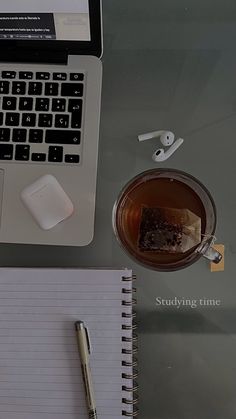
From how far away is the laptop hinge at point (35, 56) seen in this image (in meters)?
0.68

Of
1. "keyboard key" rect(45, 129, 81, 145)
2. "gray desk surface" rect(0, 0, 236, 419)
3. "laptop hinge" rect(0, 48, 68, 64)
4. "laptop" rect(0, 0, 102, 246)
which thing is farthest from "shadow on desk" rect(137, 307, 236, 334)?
"laptop hinge" rect(0, 48, 68, 64)

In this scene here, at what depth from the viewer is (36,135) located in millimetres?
675

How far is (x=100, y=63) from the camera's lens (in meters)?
0.70

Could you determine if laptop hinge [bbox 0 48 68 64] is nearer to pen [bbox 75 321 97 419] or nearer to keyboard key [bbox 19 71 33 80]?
keyboard key [bbox 19 71 33 80]

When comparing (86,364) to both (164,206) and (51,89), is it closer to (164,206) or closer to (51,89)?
(164,206)

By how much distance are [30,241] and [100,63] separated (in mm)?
239

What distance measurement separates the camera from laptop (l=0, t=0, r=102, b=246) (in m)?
0.67

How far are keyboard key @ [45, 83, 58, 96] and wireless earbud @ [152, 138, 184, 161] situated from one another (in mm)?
144

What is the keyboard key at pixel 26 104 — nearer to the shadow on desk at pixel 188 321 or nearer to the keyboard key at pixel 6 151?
the keyboard key at pixel 6 151

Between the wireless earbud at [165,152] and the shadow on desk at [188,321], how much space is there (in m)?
0.19

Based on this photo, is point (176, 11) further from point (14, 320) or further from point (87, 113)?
point (14, 320)

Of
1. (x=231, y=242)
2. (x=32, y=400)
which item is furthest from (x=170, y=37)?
(x=32, y=400)

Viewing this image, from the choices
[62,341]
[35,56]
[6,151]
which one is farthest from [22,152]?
[62,341]

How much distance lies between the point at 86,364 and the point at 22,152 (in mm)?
264
